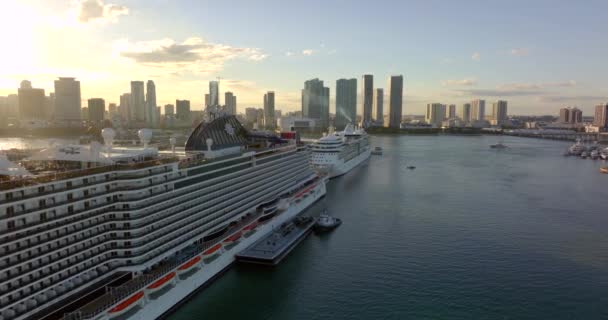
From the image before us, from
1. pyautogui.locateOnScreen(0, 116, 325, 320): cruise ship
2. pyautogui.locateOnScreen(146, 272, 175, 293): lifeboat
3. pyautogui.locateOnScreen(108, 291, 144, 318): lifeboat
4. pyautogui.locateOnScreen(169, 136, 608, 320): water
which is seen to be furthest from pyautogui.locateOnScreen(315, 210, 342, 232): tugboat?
pyautogui.locateOnScreen(108, 291, 144, 318): lifeboat

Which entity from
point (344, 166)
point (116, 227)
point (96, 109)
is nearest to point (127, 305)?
point (116, 227)

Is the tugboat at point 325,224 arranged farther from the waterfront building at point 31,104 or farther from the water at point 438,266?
the waterfront building at point 31,104

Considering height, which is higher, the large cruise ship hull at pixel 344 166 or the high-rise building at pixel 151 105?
the high-rise building at pixel 151 105

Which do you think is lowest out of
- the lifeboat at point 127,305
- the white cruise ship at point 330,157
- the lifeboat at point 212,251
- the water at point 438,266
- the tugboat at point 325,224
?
the water at point 438,266

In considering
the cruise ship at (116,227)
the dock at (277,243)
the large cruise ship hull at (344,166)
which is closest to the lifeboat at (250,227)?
the cruise ship at (116,227)

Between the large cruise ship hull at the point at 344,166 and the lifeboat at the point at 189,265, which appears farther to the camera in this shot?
the large cruise ship hull at the point at 344,166

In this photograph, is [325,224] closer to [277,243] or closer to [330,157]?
[277,243]

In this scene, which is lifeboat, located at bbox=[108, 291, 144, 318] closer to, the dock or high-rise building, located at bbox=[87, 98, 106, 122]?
the dock

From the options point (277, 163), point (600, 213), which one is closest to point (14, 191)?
A: point (277, 163)
